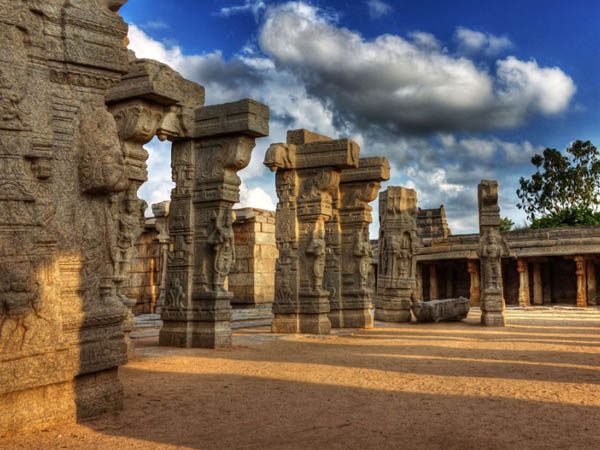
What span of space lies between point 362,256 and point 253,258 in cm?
642

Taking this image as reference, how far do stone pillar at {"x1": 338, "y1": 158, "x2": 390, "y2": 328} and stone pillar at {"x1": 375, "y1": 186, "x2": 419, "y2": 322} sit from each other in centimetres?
298

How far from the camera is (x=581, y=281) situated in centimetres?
2492

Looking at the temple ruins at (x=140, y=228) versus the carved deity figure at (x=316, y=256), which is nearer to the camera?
the temple ruins at (x=140, y=228)

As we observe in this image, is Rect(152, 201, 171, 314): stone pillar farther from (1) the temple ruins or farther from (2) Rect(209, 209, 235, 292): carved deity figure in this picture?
(2) Rect(209, 209, 235, 292): carved deity figure

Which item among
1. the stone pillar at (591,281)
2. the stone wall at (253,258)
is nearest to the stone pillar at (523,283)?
the stone pillar at (591,281)

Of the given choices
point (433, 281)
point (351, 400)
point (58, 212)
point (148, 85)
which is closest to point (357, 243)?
point (148, 85)

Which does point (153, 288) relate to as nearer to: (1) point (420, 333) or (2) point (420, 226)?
(1) point (420, 333)

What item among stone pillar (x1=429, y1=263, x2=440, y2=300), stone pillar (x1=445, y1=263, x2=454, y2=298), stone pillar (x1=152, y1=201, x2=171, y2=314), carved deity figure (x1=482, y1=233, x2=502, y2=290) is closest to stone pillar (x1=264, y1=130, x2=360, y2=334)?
carved deity figure (x1=482, y1=233, x2=502, y2=290)

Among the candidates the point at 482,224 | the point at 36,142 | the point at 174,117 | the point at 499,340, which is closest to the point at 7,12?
the point at 36,142

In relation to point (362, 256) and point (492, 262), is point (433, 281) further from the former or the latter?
point (362, 256)

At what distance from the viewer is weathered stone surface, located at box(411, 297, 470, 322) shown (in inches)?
696

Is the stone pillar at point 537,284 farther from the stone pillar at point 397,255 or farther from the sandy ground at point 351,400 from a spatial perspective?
the sandy ground at point 351,400

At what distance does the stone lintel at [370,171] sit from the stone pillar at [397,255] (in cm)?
322

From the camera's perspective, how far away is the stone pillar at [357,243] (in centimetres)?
1559
